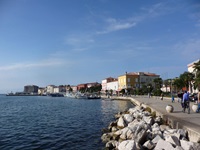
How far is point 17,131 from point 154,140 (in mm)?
12622

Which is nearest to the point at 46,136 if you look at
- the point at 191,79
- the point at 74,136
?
the point at 74,136

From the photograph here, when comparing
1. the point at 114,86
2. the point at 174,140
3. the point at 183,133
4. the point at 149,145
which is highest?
the point at 114,86

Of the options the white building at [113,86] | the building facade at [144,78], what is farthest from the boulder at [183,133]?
the white building at [113,86]

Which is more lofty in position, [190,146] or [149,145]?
[190,146]

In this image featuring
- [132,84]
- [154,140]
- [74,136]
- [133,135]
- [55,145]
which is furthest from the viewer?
[132,84]

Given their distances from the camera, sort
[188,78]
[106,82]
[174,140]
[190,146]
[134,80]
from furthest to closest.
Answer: [106,82] < [134,80] < [188,78] < [174,140] < [190,146]

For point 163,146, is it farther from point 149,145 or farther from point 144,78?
point 144,78

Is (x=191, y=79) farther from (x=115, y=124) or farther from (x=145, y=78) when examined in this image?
(x=145, y=78)

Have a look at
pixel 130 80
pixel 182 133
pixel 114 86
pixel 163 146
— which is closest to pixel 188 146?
pixel 163 146

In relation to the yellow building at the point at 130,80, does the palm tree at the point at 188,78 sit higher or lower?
lower

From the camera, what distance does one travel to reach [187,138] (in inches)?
474

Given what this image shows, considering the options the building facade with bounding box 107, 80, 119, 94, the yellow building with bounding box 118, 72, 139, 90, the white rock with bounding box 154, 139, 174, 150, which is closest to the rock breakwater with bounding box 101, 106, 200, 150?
the white rock with bounding box 154, 139, 174, 150

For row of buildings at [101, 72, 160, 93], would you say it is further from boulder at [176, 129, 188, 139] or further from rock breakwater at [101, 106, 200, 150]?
boulder at [176, 129, 188, 139]

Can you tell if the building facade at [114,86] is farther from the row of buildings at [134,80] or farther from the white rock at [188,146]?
the white rock at [188,146]
